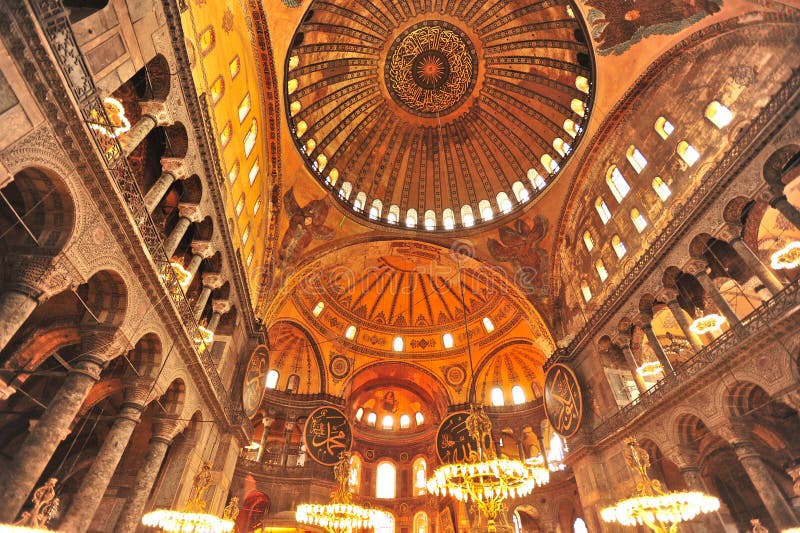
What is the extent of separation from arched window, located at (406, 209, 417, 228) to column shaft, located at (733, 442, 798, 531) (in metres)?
13.5

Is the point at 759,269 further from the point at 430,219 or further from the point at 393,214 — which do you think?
the point at 393,214

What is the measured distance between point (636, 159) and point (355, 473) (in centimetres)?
1799

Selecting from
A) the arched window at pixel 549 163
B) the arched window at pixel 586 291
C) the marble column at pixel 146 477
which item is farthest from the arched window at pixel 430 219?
the marble column at pixel 146 477

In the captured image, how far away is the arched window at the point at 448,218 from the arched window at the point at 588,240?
584cm

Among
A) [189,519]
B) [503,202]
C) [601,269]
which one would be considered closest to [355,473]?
[189,519]

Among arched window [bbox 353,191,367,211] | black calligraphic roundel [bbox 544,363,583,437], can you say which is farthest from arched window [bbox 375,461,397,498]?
arched window [bbox 353,191,367,211]

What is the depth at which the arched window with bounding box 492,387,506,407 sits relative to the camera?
19.7 m

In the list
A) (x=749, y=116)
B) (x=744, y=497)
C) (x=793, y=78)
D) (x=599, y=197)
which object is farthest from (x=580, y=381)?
(x=793, y=78)

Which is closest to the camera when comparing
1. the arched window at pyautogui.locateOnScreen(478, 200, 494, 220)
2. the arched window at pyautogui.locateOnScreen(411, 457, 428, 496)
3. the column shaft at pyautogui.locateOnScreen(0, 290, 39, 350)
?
the column shaft at pyautogui.locateOnScreen(0, 290, 39, 350)

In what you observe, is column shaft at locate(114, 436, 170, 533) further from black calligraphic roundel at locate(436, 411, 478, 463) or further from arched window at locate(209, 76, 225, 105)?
black calligraphic roundel at locate(436, 411, 478, 463)

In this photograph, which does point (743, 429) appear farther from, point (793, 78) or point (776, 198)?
point (793, 78)

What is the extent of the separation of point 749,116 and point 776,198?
6.78ft

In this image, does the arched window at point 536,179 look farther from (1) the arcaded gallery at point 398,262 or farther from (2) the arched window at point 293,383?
(2) the arched window at point 293,383

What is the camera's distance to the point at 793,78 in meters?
7.54
